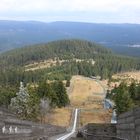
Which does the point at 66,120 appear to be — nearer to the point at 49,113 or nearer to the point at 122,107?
the point at 49,113

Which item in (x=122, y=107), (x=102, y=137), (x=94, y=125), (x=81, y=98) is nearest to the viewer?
(x=102, y=137)

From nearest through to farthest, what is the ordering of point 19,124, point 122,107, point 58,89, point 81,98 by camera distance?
point 19,124 < point 122,107 < point 58,89 < point 81,98

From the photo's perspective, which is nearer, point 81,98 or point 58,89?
point 58,89

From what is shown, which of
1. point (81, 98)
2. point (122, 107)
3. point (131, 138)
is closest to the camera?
point (131, 138)

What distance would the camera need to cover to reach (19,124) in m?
15.1

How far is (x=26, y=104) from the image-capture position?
9462 centimetres

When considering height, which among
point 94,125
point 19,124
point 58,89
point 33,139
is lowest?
point 58,89

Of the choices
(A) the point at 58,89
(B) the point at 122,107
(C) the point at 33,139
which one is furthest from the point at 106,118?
(C) the point at 33,139

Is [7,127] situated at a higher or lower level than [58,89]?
higher

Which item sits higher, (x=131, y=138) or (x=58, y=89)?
(x=131, y=138)

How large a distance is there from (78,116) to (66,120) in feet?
20.9

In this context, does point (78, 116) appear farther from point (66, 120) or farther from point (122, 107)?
point (122, 107)

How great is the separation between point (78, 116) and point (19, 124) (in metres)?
103

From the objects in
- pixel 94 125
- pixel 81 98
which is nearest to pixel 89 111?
pixel 81 98
